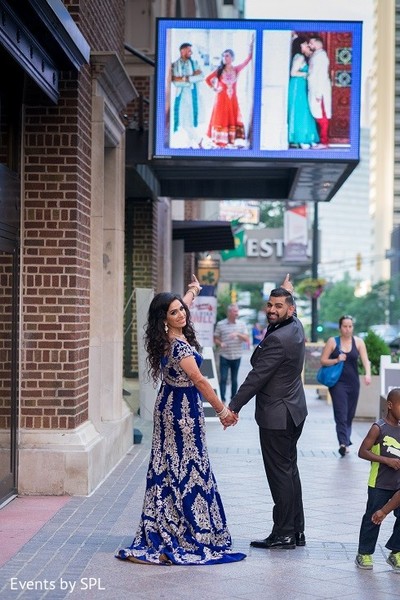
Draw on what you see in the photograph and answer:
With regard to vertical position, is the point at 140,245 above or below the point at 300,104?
below

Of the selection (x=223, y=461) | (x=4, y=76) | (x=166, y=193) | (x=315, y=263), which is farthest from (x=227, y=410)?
(x=315, y=263)

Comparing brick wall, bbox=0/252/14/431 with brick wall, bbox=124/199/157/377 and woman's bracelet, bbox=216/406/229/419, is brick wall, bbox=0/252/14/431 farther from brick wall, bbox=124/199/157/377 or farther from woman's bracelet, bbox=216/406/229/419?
brick wall, bbox=124/199/157/377

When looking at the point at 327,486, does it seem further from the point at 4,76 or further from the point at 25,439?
the point at 4,76

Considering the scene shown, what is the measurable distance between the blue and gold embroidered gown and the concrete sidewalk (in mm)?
233

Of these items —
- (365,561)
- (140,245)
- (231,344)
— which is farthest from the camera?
(231,344)

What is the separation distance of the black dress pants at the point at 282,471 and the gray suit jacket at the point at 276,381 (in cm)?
7

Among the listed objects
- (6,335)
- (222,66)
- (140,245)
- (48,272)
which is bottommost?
(6,335)

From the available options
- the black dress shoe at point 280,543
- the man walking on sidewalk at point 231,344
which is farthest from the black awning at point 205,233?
the black dress shoe at point 280,543

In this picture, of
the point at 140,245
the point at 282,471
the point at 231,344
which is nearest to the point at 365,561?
the point at 282,471

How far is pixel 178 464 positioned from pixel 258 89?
9.62 meters

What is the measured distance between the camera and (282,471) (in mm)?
8539

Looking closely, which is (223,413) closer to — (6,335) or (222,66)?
(6,335)

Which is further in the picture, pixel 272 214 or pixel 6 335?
pixel 272 214

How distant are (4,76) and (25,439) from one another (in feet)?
10.7
